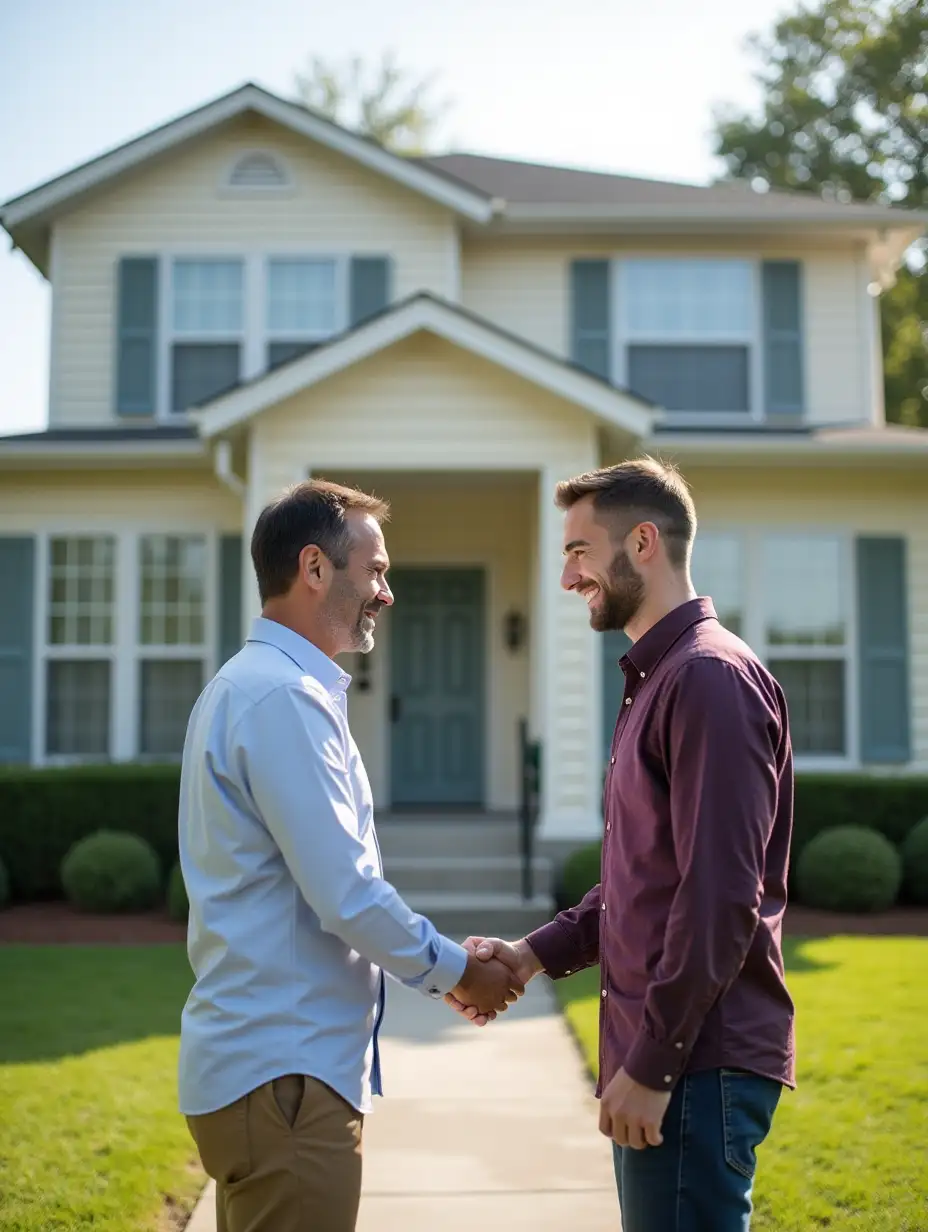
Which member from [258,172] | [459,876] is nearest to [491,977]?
[459,876]

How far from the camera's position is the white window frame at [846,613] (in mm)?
12117

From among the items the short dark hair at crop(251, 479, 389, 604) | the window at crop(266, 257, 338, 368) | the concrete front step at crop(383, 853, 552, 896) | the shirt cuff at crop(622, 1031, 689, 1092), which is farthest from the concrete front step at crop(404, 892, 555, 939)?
the shirt cuff at crop(622, 1031, 689, 1092)

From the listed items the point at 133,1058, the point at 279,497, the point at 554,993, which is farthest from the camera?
the point at 554,993

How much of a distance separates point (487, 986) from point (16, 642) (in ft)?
33.5

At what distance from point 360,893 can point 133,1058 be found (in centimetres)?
433

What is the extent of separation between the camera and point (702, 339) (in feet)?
43.7

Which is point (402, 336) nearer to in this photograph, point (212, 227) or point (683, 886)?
point (212, 227)

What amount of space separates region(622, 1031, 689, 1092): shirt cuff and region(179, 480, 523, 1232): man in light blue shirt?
474 mm

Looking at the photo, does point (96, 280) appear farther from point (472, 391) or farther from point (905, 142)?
point (905, 142)

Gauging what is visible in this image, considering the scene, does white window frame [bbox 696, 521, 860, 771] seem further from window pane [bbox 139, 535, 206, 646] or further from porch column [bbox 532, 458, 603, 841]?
window pane [bbox 139, 535, 206, 646]

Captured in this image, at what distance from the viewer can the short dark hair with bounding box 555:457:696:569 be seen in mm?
2650

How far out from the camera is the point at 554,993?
810cm

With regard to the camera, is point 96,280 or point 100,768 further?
point 96,280

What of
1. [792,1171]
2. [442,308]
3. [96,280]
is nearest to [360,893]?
[792,1171]
